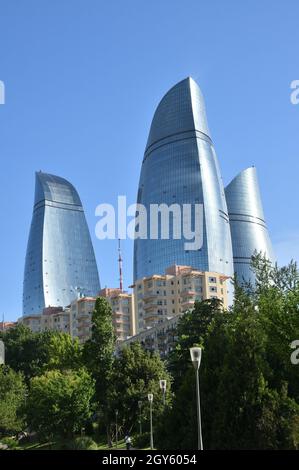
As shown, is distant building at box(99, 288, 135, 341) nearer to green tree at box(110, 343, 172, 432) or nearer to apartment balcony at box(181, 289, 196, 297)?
apartment balcony at box(181, 289, 196, 297)

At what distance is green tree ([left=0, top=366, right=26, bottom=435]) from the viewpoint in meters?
69.1

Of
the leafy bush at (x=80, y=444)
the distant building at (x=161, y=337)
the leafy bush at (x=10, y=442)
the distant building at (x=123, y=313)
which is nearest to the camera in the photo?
the leafy bush at (x=80, y=444)

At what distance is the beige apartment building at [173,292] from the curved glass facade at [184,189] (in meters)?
14.1

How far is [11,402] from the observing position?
238ft

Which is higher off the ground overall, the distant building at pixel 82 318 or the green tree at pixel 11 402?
the distant building at pixel 82 318

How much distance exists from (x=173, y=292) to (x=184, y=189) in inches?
1248

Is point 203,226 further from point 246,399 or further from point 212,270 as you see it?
point 246,399

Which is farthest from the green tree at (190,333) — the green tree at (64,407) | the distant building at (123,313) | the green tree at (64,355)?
the distant building at (123,313)

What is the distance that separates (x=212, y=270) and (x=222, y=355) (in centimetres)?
13837

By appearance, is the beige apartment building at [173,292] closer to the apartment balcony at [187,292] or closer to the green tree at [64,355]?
the apartment balcony at [187,292]

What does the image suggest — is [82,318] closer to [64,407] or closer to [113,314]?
[113,314]

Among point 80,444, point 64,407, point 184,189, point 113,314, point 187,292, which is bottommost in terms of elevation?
point 80,444

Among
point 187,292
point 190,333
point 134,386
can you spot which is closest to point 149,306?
point 187,292

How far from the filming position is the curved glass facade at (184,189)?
178 metres
